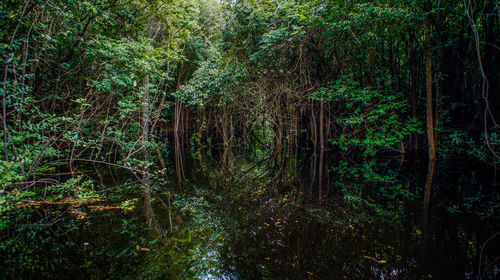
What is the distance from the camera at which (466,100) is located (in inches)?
374

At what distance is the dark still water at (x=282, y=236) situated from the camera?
2469 mm

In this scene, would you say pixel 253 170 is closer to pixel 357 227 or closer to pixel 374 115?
pixel 357 227

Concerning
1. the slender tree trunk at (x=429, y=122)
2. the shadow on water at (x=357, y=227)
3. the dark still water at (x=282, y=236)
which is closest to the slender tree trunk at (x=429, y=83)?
the slender tree trunk at (x=429, y=122)

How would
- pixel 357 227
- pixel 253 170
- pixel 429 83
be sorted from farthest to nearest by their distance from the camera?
pixel 253 170
pixel 429 83
pixel 357 227

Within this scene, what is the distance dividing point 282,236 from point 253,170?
5.50 meters

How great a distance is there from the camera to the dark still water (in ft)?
8.10

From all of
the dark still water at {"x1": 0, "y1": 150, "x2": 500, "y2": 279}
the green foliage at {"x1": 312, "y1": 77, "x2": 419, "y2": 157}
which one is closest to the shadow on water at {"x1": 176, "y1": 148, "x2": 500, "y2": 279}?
the dark still water at {"x1": 0, "y1": 150, "x2": 500, "y2": 279}

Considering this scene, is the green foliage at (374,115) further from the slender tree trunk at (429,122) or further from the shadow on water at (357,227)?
the shadow on water at (357,227)

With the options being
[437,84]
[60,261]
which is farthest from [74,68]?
[437,84]

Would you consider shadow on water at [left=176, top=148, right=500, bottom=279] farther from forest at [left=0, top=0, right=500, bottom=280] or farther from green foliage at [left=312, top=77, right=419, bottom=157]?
green foliage at [left=312, top=77, right=419, bottom=157]

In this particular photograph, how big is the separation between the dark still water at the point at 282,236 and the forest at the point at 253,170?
2 cm

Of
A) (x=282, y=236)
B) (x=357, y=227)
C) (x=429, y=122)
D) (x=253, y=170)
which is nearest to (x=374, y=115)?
(x=429, y=122)

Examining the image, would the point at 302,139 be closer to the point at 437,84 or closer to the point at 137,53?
the point at 437,84

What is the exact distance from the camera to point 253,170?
872 centimetres
